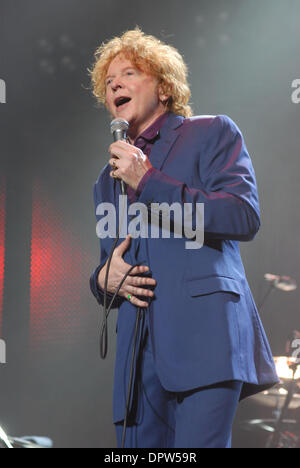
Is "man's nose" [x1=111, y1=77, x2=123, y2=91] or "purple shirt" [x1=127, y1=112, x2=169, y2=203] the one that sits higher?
"man's nose" [x1=111, y1=77, x2=123, y2=91]

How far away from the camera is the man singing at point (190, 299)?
3.53 feet

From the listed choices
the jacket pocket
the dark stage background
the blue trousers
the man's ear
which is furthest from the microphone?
the dark stage background

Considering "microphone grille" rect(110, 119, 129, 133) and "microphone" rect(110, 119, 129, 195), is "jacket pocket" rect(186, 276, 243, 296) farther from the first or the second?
"microphone grille" rect(110, 119, 129, 133)

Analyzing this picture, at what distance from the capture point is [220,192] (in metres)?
1.13

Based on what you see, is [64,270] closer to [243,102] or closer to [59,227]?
[59,227]

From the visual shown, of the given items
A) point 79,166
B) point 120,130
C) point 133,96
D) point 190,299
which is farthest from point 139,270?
point 79,166

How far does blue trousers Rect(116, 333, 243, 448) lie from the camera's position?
1.06m

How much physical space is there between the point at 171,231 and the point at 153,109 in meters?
0.45

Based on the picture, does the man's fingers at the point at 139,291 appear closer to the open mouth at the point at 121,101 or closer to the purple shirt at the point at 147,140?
the purple shirt at the point at 147,140

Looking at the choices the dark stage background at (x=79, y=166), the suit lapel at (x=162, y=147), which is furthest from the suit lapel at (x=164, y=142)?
the dark stage background at (x=79, y=166)

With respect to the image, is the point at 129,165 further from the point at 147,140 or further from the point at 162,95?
the point at 162,95

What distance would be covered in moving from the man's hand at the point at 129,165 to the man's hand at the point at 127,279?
0.19 m

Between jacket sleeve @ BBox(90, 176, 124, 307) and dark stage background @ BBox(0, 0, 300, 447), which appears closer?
jacket sleeve @ BBox(90, 176, 124, 307)
